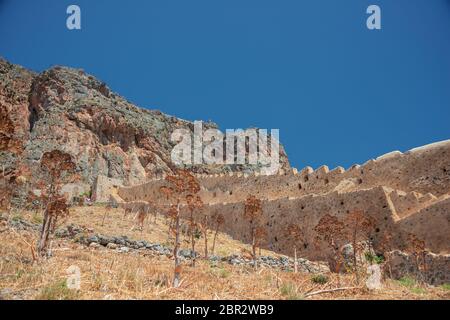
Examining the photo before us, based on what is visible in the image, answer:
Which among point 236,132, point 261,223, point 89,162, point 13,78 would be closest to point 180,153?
point 236,132

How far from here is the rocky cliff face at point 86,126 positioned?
196 feet

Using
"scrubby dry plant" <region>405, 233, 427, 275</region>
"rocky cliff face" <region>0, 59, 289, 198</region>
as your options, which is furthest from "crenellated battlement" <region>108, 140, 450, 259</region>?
"rocky cliff face" <region>0, 59, 289, 198</region>

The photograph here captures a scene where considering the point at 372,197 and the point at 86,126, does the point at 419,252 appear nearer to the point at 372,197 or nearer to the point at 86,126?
the point at 372,197

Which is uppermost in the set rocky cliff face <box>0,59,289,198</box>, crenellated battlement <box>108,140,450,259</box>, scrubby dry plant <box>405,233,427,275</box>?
rocky cliff face <box>0,59,289,198</box>

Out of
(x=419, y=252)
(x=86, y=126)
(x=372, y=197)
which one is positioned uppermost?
(x=86, y=126)

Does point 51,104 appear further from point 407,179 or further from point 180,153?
point 407,179

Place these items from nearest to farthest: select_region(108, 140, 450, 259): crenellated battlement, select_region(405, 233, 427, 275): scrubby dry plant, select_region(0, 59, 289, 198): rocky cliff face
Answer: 1. select_region(405, 233, 427, 275): scrubby dry plant
2. select_region(108, 140, 450, 259): crenellated battlement
3. select_region(0, 59, 289, 198): rocky cliff face

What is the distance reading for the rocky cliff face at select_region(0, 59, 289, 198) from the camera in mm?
59875

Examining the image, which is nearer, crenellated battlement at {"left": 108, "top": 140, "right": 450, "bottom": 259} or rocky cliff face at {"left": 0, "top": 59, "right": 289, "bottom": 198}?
crenellated battlement at {"left": 108, "top": 140, "right": 450, "bottom": 259}

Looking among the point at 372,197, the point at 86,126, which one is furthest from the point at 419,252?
the point at 86,126

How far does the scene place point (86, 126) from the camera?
63.1 metres

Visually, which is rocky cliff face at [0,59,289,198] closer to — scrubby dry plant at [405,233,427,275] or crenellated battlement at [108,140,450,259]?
crenellated battlement at [108,140,450,259]

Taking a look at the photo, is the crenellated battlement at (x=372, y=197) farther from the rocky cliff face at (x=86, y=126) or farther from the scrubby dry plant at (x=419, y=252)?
the rocky cliff face at (x=86, y=126)
